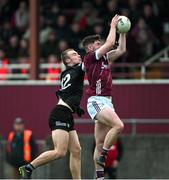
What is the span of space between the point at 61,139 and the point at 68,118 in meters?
0.39

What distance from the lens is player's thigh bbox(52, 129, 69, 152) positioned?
1705 cm

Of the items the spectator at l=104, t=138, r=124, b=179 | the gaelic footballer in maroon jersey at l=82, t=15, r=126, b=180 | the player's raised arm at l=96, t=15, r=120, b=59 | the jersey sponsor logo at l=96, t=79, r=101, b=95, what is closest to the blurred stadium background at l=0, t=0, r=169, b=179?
the spectator at l=104, t=138, r=124, b=179

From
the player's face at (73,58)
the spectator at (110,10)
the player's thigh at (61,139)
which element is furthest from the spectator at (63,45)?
the player's thigh at (61,139)

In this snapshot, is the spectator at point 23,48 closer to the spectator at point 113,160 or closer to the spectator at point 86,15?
the spectator at point 86,15

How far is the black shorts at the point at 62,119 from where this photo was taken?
1719cm

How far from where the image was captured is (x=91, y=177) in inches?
981

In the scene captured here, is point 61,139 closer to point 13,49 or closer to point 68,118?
point 68,118

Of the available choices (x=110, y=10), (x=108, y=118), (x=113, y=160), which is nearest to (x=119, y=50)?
(x=108, y=118)

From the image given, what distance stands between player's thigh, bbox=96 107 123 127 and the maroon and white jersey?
0.30 m

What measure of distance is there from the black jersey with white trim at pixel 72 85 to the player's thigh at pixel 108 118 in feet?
1.43

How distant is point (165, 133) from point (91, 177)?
2991mm

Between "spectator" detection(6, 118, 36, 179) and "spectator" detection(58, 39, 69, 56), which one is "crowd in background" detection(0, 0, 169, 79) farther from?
"spectator" detection(6, 118, 36, 179)

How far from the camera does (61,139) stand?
17.1 meters

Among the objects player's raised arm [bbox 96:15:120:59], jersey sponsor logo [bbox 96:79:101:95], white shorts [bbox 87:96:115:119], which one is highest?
player's raised arm [bbox 96:15:120:59]
